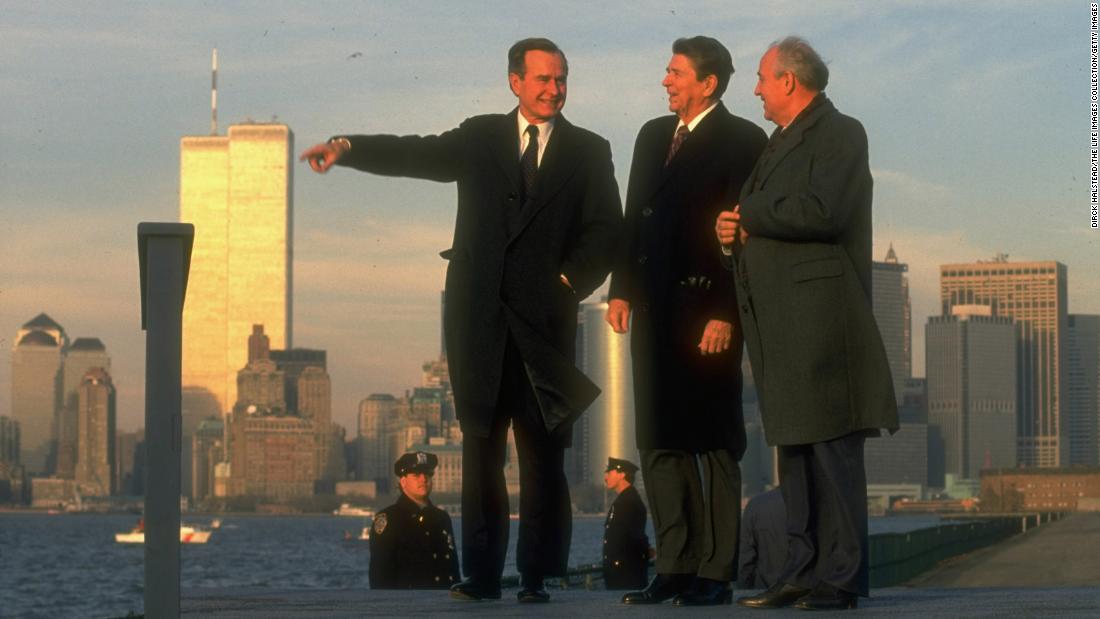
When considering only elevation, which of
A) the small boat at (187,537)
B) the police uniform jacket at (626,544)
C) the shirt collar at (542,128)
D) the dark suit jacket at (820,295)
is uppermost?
the shirt collar at (542,128)

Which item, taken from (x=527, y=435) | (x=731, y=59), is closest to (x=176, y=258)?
(x=527, y=435)

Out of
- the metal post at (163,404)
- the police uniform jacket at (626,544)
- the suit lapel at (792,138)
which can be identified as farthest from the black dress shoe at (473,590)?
the police uniform jacket at (626,544)

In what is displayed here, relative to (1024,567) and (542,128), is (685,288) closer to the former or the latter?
(542,128)

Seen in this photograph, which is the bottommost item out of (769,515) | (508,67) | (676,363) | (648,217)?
(769,515)

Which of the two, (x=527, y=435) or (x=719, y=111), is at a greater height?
(x=719, y=111)

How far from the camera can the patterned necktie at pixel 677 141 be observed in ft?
26.4

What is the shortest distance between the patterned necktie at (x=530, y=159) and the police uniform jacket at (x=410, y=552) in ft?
11.6

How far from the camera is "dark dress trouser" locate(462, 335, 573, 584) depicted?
26.0ft

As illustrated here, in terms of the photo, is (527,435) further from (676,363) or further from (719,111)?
(719,111)

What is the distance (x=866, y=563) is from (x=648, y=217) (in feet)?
5.39

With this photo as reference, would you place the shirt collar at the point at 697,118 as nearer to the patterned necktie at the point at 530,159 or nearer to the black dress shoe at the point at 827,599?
the patterned necktie at the point at 530,159

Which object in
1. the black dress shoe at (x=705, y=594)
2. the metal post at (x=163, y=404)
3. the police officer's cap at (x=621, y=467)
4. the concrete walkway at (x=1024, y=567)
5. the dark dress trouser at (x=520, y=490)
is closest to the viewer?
the metal post at (x=163, y=404)

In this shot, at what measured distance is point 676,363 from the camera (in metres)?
7.86

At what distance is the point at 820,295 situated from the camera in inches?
286
